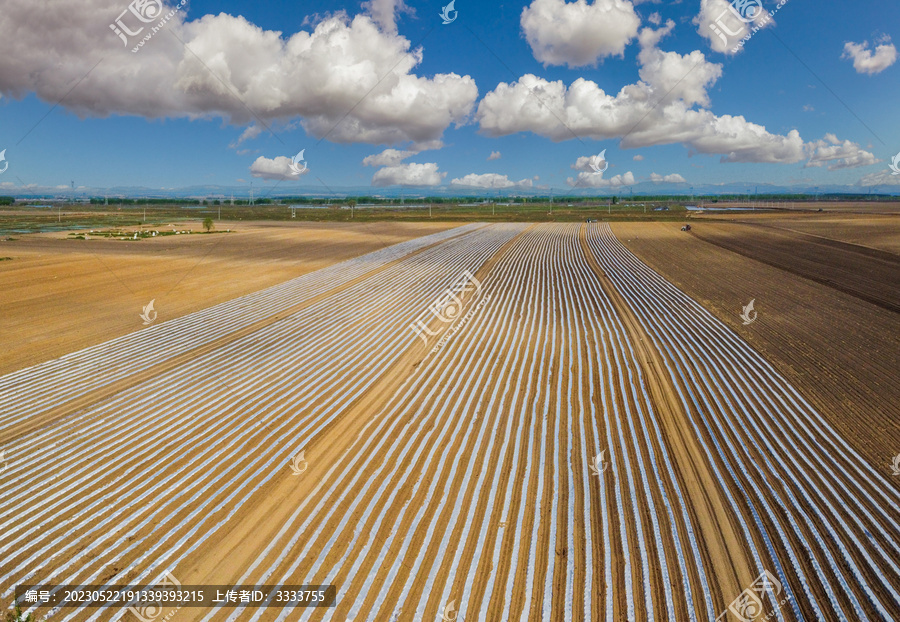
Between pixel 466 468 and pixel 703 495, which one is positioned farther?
pixel 466 468

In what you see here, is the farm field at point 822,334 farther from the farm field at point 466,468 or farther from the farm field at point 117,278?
the farm field at point 117,278

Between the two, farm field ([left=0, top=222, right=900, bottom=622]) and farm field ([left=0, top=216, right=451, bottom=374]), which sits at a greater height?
farm field ([left=0, top=216, right=451, bottom=374])

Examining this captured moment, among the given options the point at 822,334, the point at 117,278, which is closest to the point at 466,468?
the point at 822,334

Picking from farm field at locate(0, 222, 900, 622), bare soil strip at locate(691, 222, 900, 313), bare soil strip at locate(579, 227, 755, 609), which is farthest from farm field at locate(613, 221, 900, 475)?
bare soil strip at locate(579, 227, 755, 609)

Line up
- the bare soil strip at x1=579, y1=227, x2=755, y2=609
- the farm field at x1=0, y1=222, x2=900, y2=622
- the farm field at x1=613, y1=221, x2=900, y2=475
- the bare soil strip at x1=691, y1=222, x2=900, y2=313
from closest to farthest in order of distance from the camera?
1. the farm field at x1=0, y1=222, x2=900, y2=622
2. the bare soil strip at x1=579, y1=227, x2=755, y2=609
3. the farm field at x1=613, y1=221, x2=900, y2=475
4. the bare soil strip at x1=691, y1=222, x2=900, y2=313

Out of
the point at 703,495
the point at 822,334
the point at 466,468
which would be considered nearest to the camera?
the point at 703,495

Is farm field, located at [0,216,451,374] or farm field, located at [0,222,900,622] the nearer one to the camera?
farm field, located at [0,222,900,622]

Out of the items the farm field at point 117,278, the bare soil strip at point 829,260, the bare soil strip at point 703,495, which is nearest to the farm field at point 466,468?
the bare soil strip at point 703,495

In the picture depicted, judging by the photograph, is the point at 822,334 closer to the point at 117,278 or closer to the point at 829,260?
the point at 829,260

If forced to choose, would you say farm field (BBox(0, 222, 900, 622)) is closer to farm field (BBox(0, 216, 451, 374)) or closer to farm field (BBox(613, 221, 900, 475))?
farm field (BBox(613, 221, 900, 475))
